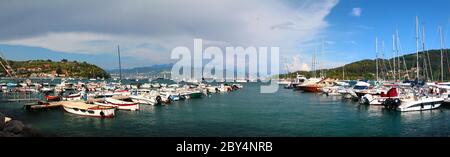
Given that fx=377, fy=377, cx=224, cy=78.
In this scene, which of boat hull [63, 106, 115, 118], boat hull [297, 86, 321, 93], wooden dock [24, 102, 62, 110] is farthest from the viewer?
boat hull [297, 86, 321, 93]

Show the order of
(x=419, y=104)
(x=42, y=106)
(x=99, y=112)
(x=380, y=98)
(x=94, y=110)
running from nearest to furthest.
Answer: (x=99, y=112) → (x=94, y=110) → (x=419, y=104) → (x=42, y=106) → (x=380, y=98)

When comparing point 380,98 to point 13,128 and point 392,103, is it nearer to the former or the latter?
point 392,103

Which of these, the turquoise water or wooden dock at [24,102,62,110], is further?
wooden dock at [24,102,62,110]

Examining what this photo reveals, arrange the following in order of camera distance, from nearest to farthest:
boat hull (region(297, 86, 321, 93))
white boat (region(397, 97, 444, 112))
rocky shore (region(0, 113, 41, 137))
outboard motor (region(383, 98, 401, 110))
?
1. rocky shore (region(0, 113, 41, 137))
2. white boat (region(397, 97, 444, 112))
3. outboard motor (region(383, 98, 401, 110))
4. boat hull (region(297, 86, 321, 93))

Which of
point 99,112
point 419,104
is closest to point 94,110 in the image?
point 99,112

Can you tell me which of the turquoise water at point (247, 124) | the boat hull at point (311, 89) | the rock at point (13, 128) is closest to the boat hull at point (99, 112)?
the turquoise water at point (247, 124)

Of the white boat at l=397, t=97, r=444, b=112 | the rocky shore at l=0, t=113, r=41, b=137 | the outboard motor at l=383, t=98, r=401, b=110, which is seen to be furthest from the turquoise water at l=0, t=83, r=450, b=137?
the outboard motor at l=383, t=98, r=401, b=110

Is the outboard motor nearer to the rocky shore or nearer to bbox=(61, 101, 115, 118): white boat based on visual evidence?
bbox=(61, 101, 115, 118): white boat

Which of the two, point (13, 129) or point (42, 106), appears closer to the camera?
point (13, 129)

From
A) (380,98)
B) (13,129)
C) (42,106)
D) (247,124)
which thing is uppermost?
(380,98)

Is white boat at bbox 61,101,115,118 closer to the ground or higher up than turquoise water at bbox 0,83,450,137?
higher up

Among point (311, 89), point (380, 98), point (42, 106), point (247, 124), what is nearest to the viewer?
point (247, 124)

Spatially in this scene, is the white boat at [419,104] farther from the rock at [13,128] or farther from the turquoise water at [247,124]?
the rock at [13,128]
